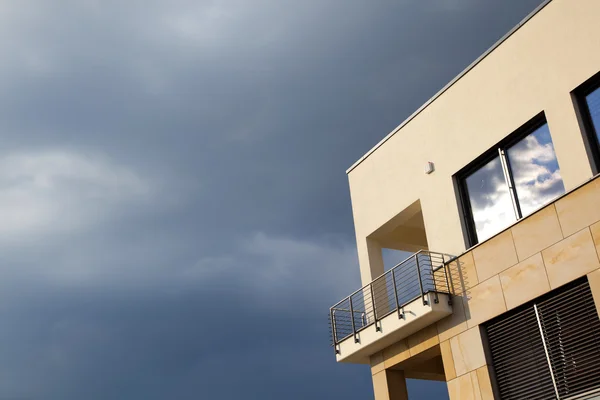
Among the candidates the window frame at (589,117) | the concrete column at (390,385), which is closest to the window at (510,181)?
the window frame at (589,117)

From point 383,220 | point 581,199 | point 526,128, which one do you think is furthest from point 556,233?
point 383,220

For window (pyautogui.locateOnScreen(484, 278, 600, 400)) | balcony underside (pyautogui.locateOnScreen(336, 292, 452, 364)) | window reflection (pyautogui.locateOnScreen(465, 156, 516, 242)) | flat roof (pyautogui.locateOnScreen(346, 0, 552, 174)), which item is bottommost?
window (pyautogui.locateOnScreen(484, 278, 600, 400))

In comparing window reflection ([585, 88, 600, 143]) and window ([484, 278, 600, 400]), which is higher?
window reflection ([585, 88, 600, 143])

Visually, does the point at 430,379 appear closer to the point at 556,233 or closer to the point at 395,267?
the point at 395,267

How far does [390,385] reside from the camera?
20.1m

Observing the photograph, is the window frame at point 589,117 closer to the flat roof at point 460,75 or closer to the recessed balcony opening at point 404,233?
the flat roof at point 460,75

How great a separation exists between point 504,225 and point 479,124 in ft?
9.02

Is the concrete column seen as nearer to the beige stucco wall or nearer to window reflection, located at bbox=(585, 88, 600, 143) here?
the beige stucco wall

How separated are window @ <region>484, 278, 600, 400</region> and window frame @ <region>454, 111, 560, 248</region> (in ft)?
7.43

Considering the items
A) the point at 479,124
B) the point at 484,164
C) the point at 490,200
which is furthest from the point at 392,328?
the point at 479,124

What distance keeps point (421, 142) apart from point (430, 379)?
23.3ft

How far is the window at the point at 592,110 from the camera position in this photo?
51.2ft

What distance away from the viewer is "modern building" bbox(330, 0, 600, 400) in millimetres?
15438

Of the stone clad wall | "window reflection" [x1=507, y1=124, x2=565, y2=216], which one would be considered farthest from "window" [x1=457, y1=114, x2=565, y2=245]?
the stone clad wall
